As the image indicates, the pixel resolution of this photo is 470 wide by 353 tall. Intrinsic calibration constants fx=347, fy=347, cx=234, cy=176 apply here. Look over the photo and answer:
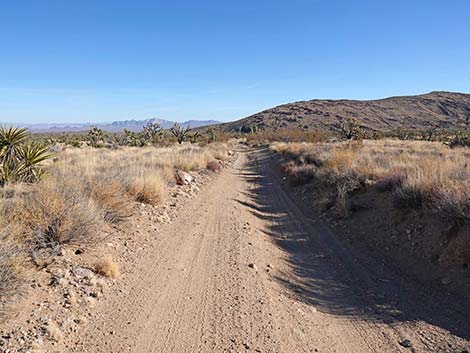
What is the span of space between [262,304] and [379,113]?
159913 millimetres

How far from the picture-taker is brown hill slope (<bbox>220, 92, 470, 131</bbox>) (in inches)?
5310

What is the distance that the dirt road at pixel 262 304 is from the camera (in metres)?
4.41

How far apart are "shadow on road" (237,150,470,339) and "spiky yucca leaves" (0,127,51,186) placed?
6988mm

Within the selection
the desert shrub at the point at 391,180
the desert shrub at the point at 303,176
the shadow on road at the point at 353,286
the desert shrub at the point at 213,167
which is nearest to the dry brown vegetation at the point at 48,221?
the shadow on road at the point at 353,286

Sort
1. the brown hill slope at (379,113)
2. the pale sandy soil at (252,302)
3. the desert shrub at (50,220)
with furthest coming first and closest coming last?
the brown hill slope at (379,113), the desert shrub at (50,220), the pale sandy soil at (252,302)

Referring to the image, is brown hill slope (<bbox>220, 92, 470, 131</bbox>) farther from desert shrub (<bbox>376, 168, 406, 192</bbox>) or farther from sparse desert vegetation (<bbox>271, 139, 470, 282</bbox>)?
desert shrub (<bbox>376, 168, 406, 192</bbox>)

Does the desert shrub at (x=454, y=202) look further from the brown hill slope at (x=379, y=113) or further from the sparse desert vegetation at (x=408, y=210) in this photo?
the brown hill slope at (x=379, y=113)

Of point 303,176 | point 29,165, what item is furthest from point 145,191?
point 303,176

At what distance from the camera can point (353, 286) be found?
21.2 feet

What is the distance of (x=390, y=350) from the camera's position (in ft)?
14.5

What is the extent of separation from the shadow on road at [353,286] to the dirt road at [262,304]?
0.07 feet

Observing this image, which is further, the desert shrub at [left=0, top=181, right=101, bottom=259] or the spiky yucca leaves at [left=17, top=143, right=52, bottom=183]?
the spiky yucca leaves at [left=17, top=143, right=52, bottom=183]

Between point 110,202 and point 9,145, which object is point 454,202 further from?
point 9,145

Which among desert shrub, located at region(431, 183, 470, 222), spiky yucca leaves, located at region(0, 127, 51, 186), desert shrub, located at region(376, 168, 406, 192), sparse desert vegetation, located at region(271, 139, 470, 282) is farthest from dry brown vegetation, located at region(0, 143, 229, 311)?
desert shrub, located at region(376, 168, 406, 192)
